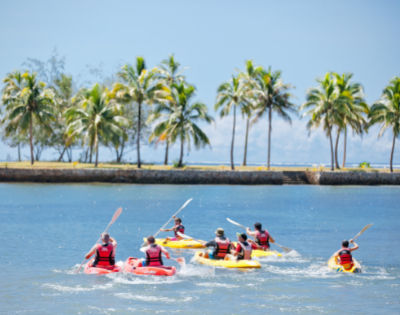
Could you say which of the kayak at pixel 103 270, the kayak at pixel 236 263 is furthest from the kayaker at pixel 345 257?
the kayak at pixel 103 270

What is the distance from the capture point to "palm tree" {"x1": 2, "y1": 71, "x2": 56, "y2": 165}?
180 feet

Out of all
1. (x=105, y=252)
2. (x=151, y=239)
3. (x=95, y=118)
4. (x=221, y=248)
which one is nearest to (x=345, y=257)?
(x=221, y=248)

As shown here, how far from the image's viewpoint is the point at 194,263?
18.5m

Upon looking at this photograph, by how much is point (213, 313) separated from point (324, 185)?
45.3m

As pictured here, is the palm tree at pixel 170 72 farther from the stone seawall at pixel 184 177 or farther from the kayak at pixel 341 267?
the kayak at pixel 341 267

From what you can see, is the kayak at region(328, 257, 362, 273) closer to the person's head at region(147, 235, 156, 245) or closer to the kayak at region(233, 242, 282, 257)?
the kayak at region(233, 242, 282, 257)

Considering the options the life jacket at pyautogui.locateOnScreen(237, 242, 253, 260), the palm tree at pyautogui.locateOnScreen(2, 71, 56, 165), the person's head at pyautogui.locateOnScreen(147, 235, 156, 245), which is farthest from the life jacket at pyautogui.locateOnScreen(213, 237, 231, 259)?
the palm tree at pyautogui.locateOnScreen(2, 71, 56, 165)

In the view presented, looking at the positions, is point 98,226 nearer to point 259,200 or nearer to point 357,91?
point 259,200

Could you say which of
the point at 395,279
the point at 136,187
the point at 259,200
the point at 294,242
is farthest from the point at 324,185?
the point at 395,279

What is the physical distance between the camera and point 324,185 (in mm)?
56156

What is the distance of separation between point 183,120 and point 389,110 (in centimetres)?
2340

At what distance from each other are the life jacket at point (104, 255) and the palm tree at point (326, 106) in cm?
4428

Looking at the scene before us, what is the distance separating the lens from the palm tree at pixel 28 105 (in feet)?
180

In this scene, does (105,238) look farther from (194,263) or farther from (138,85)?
(138,85)
